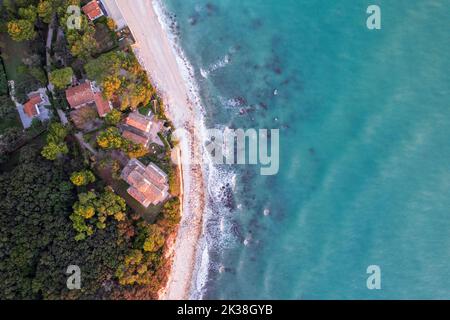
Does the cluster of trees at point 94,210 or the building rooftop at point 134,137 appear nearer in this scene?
the cluster of trees at point 94,210

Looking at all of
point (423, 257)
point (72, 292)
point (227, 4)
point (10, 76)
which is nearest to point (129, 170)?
point (72, 292)

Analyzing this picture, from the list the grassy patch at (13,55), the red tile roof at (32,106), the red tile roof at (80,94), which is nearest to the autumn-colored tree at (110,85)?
the red tile roof at (80,94)

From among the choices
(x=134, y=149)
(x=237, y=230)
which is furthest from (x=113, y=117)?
(x=237, y=230)

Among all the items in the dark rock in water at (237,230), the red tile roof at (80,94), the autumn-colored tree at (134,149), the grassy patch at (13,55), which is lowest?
the dark rock in water at (237,230)

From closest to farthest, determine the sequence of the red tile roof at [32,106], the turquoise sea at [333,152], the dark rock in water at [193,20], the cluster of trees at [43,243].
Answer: the cluster of trees at [43,243] < the red tile roof at [32,106] < the turquoise sea at [333,152] < the dark rock in water at [193,20]

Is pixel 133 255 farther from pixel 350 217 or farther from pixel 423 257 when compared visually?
pixel 423 257

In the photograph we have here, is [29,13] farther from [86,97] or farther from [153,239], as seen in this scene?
[153,239]

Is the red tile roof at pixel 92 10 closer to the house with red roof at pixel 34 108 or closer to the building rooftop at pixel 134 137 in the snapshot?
the house with red roof at pixel 34 108
